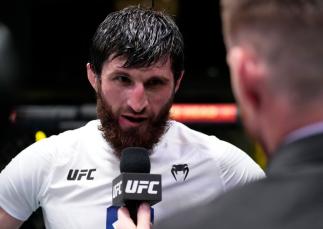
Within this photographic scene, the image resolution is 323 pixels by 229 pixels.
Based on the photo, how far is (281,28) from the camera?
1.15 m

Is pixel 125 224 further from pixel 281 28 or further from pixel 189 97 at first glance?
pixel 189 97

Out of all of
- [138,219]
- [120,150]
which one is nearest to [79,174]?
[120,150]

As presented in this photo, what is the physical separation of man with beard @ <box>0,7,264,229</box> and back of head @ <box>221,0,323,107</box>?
1.19 metres

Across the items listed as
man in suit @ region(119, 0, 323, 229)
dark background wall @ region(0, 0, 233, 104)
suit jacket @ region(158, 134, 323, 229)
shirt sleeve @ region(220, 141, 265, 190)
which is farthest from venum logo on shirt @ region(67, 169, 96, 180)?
dark background wall @ region(0, 0, 233, 104)

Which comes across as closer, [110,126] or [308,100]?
[308,100]

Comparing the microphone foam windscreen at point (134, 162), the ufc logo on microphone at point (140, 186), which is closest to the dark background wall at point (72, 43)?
the microphone foam windscreen at point (134, 162)

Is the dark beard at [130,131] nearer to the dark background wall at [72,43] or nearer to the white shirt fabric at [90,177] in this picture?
the white shirt fabric at [90,177]

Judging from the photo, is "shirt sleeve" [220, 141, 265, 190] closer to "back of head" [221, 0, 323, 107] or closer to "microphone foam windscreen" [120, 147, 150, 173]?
"microphone foam windscreen" [120, 147, 150, 173]

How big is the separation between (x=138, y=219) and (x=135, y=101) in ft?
1.83

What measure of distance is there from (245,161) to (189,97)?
4.64m

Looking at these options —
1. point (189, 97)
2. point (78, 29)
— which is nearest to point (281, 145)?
point (189, 97)

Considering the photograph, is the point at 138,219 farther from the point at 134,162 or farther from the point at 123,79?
the point at 123,79

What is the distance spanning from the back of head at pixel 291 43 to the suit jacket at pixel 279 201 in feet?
0.33

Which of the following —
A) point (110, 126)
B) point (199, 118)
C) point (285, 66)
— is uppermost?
point (285, 66)
